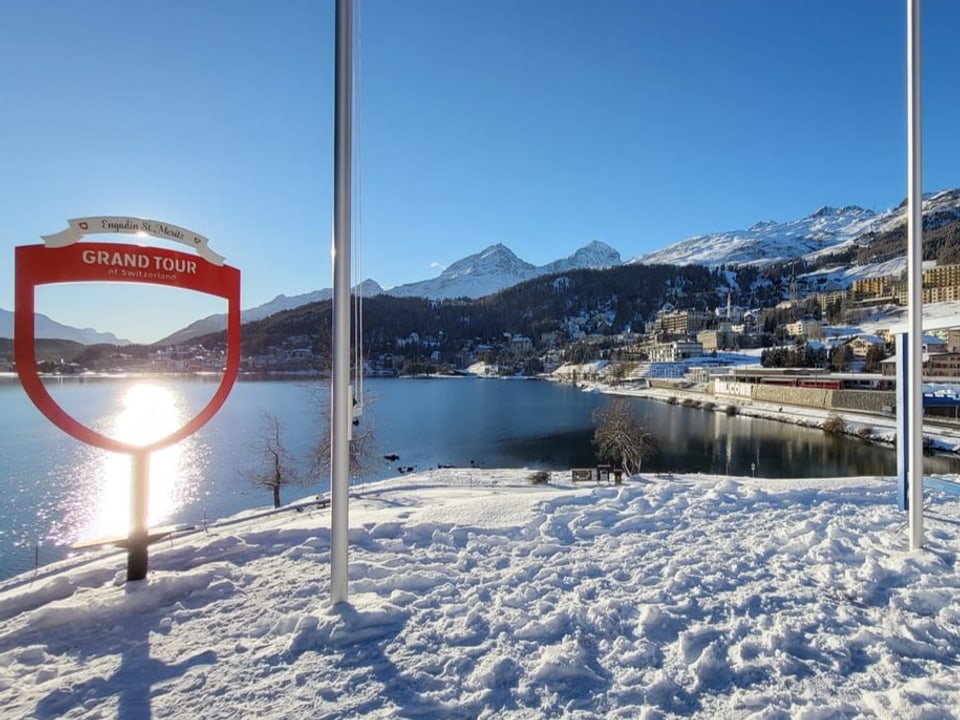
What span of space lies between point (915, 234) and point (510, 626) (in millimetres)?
4669

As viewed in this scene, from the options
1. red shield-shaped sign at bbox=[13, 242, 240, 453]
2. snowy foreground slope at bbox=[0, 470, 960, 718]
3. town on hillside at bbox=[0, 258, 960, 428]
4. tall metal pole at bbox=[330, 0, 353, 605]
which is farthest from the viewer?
town on hillside at bbox=[0, 258, 960, 428]

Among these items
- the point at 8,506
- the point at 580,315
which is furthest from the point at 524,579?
the point at 580,315

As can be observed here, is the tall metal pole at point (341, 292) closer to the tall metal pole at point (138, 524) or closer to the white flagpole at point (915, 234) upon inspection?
the tall metal pole at point (138, 524)

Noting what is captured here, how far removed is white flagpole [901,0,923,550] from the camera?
427 centimetres

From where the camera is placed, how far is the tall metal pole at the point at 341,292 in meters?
3.50

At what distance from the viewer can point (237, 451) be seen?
28.0 m

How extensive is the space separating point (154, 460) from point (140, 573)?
94.5 feet

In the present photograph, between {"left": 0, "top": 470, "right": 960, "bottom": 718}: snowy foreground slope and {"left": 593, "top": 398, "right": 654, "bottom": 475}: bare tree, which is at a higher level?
{"left": 0, "top": 470, "right": 960, "bottom": 718}: snowy foreground slope

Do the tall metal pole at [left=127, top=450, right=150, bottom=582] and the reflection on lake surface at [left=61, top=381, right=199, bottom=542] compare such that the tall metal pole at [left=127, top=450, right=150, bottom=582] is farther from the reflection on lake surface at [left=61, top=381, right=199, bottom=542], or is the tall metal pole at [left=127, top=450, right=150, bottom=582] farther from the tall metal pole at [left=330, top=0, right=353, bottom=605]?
the reflection on lake surface at [left=61, top=381, right=199, bottom=542]

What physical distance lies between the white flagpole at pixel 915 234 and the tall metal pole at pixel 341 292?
4.69 meters

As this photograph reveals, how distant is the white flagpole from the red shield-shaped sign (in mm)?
6074

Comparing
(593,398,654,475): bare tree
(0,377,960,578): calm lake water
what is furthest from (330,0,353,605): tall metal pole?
(593,398,654,475): bare tree

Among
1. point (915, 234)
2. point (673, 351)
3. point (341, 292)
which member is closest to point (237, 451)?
point (341, 292)

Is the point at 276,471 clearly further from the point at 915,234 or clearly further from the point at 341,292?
the point at 915,234
